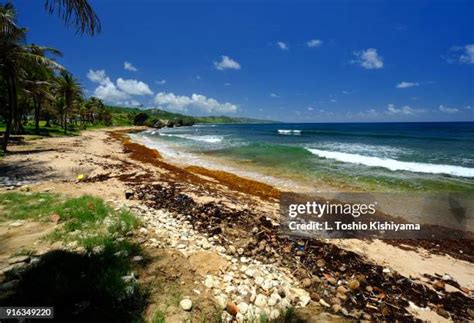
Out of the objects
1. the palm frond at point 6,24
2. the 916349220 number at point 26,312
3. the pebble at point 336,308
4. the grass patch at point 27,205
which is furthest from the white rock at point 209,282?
the palm frond at point 6,24

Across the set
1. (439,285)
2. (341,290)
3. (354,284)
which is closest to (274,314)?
(341,290)

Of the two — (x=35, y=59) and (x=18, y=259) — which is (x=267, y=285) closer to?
(x=18, y=259)

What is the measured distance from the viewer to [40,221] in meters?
4.85

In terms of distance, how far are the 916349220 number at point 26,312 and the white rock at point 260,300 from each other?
2.39 metres

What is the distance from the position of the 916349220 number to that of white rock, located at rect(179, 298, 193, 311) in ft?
4.58

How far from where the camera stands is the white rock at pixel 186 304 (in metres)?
2.86

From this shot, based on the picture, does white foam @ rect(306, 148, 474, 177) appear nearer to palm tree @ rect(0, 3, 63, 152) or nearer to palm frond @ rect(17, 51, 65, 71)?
palm frond @ rect(17, 51, 65, 71)

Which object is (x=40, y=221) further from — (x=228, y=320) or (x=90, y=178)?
(x=90, y=178)

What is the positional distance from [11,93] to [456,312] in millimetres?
19489

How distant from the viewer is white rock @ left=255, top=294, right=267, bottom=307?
311 centimetres

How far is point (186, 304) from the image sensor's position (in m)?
2.90

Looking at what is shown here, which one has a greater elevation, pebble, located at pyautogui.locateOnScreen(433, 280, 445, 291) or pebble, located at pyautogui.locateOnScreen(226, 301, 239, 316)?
pebble, located at pyautogui.locateOnScreen(226, 301, 239, 316)

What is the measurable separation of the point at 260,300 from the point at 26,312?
272 cm

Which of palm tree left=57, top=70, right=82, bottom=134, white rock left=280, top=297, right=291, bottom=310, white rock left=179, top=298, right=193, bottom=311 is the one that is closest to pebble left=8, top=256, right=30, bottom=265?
white rock left=179, top=298, right=193, bottom=311
